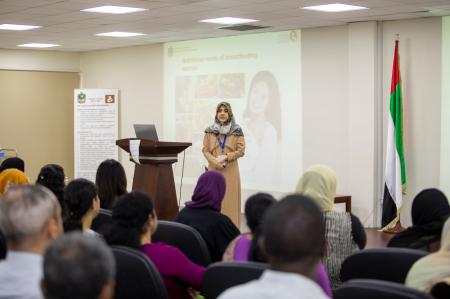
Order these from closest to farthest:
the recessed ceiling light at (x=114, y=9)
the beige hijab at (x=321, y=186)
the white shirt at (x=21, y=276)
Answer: the white shirt at (x=21, y=276) → the beige hijab at (x=321, y=186) → the recessed ceiling light at (x=114, y=9)

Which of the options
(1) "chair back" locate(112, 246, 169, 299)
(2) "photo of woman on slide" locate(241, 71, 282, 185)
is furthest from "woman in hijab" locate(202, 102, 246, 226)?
(1) "chair back" locate(112, 246, 169, 299)

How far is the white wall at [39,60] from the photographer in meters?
14.6

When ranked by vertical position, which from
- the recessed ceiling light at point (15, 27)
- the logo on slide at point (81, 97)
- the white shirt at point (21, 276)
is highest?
the recessed ceiling light at point (15, 27)

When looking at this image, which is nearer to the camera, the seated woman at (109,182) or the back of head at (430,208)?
the back of head at (430,208)

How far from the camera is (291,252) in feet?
6.30

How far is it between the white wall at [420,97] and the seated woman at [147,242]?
22.4 feet

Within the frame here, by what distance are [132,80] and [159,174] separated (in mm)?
6443

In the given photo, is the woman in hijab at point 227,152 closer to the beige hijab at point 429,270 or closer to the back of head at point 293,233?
the beige hijab at point 429,270

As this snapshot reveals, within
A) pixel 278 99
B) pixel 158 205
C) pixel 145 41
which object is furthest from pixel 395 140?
pixel 145 41

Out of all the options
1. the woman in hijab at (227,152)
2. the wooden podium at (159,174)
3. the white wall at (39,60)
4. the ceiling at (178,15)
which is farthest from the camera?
the white wall at (39,60)

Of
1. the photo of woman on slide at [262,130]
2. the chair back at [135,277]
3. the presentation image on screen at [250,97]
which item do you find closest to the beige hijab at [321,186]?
the chair back at [135,277]

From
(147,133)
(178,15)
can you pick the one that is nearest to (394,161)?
(147,133)

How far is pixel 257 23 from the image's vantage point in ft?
34.5

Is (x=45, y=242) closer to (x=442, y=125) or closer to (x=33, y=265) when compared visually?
(x=33, y=265)
